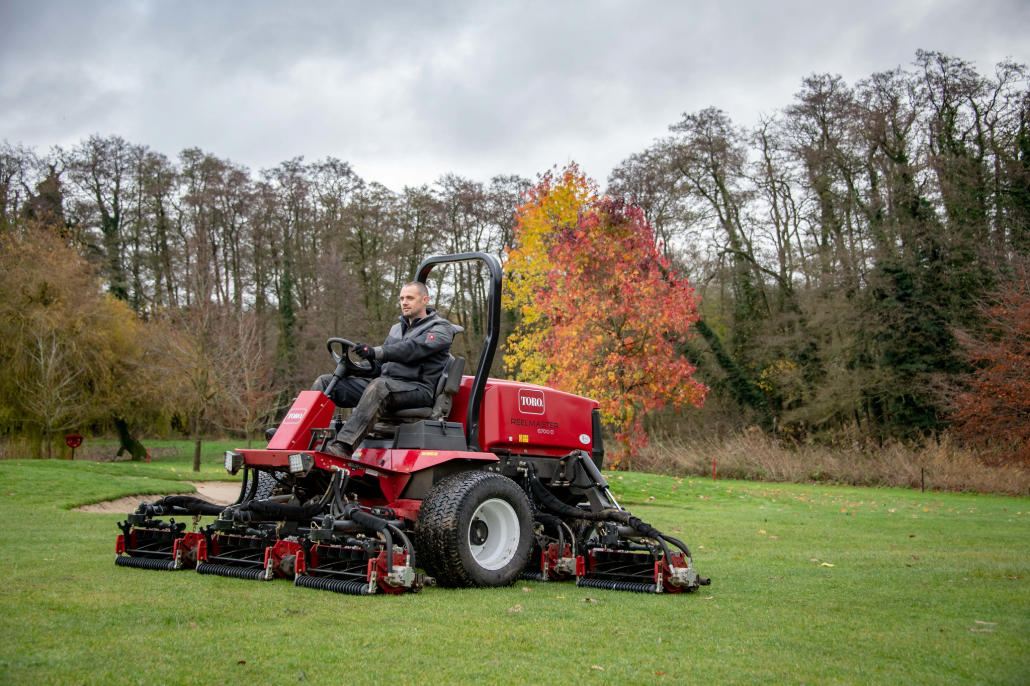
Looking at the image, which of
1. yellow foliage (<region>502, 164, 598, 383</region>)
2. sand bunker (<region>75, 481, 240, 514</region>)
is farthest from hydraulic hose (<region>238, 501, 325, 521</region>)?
yellow foliage (<region>502, 164, 598, 383</region>)

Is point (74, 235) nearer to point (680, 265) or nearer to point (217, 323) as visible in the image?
point (217, 323)

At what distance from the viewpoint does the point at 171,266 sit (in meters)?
37.0

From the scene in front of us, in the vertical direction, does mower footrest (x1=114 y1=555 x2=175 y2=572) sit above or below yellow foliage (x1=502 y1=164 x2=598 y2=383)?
below

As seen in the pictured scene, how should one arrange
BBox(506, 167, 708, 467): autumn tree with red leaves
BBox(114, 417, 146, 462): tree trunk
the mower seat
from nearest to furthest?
the mower seat → BBox(506, 167, 708, 467): autumn tree with red leaves → BBox(114, 417, 146, 462): tree trunk

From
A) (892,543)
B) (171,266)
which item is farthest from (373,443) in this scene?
(171,266)

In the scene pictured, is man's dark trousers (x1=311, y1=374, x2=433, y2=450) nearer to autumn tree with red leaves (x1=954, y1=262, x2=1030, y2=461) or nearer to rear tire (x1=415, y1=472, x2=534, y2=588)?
rear tire (x1=415, y1=472, x2=534, y2=588)

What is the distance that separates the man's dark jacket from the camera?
6.69 m

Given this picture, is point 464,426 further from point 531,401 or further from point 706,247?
point 706,247

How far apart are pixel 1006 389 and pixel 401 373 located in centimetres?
1581

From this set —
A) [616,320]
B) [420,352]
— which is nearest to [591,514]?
[420,352]

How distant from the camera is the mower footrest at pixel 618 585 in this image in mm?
6392

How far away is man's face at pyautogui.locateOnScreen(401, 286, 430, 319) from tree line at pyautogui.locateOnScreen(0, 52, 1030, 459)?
17840mm

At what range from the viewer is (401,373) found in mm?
6777

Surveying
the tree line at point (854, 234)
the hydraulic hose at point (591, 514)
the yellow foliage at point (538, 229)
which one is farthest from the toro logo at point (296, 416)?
the tree line at point (854, 234)
